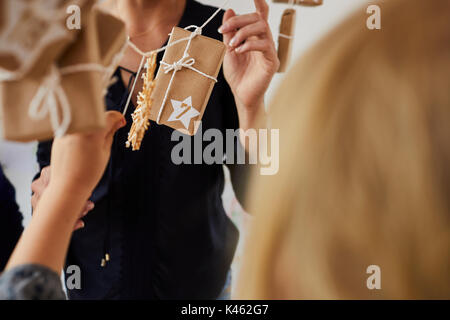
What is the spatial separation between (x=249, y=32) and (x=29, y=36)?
0.33 m

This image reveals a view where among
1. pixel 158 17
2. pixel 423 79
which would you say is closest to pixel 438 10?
pixel 423 79

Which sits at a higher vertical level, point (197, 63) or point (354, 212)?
point (197, 63)

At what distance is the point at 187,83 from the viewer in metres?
0.52

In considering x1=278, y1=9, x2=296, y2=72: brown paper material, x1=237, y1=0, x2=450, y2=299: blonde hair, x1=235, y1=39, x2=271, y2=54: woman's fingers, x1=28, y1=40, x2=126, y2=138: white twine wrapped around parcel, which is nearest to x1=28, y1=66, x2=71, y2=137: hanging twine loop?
x1=28, y1=40, x2=126, y2=138: white twine wrapped around parcel

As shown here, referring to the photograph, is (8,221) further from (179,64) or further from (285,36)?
(285,36)

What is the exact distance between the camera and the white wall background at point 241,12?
0.74m

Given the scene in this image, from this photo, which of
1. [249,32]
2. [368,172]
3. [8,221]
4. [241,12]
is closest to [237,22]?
[249,32]

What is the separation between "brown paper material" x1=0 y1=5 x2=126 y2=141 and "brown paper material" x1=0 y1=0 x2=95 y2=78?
0.06 feet

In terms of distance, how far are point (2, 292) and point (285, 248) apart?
239 mm

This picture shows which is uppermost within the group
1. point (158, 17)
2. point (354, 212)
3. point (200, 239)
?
point (158, 17)

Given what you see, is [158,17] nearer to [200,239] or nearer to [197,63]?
[197,63]

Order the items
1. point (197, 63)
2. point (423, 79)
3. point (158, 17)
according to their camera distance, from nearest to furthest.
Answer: point (423, 79), point (197, 63), point (158, 17)

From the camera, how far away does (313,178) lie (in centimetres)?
28

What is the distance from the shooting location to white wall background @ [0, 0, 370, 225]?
74 cm
